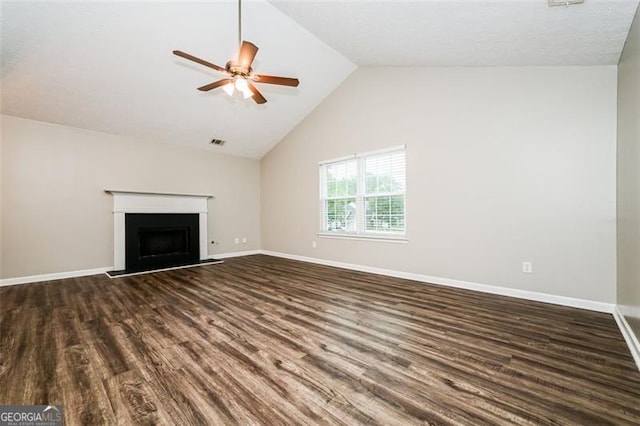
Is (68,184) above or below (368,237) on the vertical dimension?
above

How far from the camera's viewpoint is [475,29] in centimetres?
261

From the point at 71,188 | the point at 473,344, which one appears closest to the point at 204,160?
the point at 71,188

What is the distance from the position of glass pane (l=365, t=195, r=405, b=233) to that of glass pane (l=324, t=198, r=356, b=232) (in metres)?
0.35

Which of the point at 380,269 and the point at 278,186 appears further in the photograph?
the point at 278,186

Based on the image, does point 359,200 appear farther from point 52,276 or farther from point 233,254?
point 52,276

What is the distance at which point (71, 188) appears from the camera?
4645 mm

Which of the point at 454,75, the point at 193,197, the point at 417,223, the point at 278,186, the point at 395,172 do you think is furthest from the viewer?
the point at 278,186

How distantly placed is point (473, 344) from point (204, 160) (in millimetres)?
6193

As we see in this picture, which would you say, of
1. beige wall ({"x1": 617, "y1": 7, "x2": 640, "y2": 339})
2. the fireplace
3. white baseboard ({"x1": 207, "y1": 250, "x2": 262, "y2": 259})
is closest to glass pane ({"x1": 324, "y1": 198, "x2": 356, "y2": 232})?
white baseboard ({"x1": 207, "y1": 250, "x2": 262, "y2": 259})

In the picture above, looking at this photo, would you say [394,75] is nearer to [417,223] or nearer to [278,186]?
[417,223]

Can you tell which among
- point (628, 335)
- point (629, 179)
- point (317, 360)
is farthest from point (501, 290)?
point (317, 360)

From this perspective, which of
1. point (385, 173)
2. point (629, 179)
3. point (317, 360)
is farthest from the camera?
point (385, 173)

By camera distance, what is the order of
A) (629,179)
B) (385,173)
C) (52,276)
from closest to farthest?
1. (629,179)
2. (52,276)
3. (385,173)
